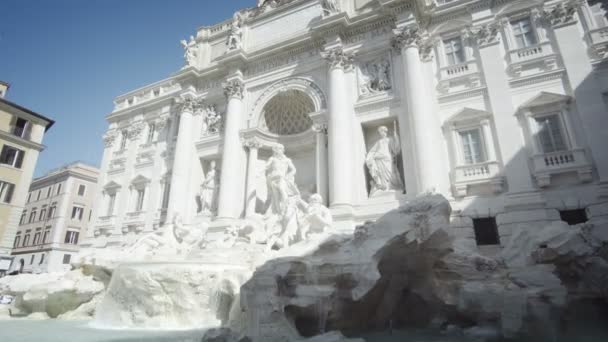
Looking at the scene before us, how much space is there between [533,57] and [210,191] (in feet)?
46.8

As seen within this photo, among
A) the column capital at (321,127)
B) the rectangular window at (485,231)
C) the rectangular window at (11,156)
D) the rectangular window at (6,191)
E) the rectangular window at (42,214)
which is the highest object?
the rectangular window at (11,156)

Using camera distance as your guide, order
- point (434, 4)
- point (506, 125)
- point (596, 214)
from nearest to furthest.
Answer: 1. point (596, 214)
2. point (506, 125)
3. point (434, 4)

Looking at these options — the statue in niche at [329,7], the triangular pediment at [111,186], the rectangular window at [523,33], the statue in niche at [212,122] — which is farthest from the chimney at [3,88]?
the rectangular window at [523,33]

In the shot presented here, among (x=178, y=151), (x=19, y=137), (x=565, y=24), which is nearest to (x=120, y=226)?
(x=178, y=151)

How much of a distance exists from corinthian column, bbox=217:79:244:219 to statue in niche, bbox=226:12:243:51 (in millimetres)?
1988

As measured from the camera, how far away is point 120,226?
18.4m

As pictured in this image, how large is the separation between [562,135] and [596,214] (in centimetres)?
269

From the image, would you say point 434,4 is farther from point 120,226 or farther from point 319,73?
point 120,226

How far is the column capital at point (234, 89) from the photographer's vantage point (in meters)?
16.2

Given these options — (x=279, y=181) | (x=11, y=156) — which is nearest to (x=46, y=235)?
(x=11, y=156)

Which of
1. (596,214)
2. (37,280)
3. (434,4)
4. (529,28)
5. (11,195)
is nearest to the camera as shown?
(596,214)

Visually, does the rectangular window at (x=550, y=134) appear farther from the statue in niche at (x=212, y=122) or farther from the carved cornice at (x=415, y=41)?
the statue in niche at (x=212, y=122)

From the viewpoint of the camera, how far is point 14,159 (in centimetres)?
2067

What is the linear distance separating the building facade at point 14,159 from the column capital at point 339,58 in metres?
20.1
